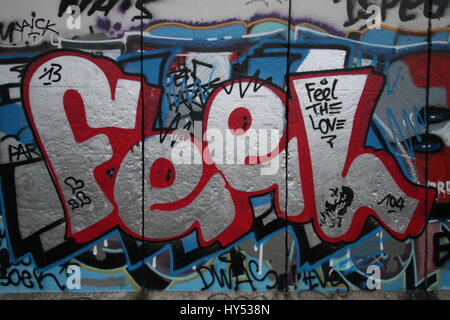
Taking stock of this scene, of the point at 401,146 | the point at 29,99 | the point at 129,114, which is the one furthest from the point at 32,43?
the point at 401,146

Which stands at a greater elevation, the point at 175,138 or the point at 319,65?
the point at 319,65

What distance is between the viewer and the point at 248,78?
3607 millimetres

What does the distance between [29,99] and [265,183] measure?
112 inches

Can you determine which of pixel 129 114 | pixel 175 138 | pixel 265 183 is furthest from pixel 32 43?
pixel 265 183

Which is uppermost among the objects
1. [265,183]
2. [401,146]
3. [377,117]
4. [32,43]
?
[32,43]

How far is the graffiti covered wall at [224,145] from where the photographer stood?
3.60 metres

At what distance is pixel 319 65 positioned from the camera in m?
3.62

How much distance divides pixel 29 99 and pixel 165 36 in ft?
5.57

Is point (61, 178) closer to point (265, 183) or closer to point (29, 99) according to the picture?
point (29, 99)

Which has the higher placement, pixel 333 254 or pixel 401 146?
pixel 401 146

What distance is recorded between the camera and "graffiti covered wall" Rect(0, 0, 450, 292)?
3.60 meters

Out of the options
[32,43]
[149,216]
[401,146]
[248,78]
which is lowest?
[149,216]

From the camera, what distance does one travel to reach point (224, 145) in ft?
12.0

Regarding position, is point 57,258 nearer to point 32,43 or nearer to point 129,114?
point 129,114
